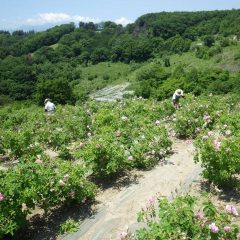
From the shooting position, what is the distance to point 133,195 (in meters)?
8.18

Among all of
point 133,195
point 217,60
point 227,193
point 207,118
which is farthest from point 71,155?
point 217,60

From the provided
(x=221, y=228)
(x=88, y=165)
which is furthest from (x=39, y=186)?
(x=221, y=228)

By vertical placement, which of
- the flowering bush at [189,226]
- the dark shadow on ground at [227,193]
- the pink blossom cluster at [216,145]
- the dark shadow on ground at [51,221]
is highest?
the pink blossom cluster at [216,145]

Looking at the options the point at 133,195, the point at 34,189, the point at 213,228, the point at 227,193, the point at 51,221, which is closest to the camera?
the point at 213,228

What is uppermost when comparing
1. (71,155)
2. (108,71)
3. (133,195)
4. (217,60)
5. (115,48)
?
(115,48)

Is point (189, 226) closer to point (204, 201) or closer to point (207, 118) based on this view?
point (204, 201)

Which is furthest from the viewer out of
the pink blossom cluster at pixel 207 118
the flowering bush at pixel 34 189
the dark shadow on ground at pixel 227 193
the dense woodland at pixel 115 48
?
the dense woodland at pixel 115 48

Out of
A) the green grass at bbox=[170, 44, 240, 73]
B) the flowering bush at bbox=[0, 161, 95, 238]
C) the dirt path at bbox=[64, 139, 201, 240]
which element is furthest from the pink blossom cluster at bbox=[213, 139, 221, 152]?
the green grass at bbox=[170, 44, 240, 73]

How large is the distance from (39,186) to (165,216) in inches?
96.3

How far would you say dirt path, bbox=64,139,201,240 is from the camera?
7.02m

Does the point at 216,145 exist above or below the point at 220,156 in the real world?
above

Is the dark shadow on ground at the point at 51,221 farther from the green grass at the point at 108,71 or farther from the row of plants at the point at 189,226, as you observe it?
the green grass at the point at 108,71

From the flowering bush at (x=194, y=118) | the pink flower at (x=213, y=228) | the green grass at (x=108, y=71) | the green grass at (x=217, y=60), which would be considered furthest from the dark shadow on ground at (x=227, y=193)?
the green grass at (x=108, y=71)

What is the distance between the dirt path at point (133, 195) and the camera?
702 centimetres
